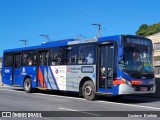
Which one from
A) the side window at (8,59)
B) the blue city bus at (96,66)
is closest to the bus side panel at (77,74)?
the blue city bus at (96,66)

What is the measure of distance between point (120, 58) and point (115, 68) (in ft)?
1.78

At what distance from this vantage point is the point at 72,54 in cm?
1931

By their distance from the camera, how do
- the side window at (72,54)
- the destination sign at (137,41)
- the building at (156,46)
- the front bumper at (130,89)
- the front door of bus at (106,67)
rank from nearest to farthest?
the front bumper at (130,89) < the destination sign at (137,41) < the front door of bus at (106,67) < the side window at (72,54) < the building at (156,46)

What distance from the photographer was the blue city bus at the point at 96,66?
16094mm

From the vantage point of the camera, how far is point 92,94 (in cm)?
1758

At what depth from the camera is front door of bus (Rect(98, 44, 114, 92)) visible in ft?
54.3

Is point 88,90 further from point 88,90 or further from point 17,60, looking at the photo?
point 17,60

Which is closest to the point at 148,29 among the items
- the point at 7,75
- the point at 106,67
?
the point at 7,75

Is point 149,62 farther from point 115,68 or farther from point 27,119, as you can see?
point 27,119

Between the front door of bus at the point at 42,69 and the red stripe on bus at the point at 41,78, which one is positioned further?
the red stripe on bus at the point at 41,78

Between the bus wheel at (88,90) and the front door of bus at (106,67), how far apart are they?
0.49m

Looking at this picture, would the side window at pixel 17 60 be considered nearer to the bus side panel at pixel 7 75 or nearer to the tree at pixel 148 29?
the bus side panel at pixel 7 75

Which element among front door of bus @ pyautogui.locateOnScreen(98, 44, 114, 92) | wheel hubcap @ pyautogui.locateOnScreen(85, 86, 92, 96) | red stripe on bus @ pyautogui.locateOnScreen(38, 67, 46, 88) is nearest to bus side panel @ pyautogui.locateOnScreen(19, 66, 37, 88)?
red stripe on bus @ pyautogui.locateOnScreen(38, 67, 46, 88)

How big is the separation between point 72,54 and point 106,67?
3.08 m
